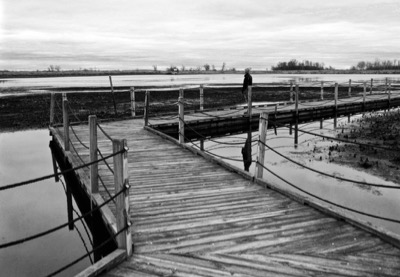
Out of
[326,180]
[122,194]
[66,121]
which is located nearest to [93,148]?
[122,194]

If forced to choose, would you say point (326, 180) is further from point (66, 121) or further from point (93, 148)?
point (66, 121)

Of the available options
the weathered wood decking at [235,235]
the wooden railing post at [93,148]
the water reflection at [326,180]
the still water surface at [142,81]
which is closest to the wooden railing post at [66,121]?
the weathered wood decking at [235,235]

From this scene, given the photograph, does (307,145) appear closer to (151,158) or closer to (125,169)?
(151,158)

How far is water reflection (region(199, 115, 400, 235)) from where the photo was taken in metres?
7.83

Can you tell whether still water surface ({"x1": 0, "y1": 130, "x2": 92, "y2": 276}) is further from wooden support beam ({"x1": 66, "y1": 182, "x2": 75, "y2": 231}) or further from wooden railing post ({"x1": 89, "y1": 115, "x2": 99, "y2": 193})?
wooden railing post ({"x1": 89, "y1": 115, "x2": 99, "y2": 193})

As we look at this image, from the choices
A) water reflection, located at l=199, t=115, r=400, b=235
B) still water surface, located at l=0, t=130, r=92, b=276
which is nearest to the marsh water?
water reflection, located at l=199, t=115, r=400, b=235

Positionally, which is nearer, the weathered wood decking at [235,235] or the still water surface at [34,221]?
the weathered wood decking at [235,235]

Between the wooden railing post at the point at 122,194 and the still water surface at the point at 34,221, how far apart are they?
5.76ft

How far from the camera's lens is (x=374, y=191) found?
29.0ft

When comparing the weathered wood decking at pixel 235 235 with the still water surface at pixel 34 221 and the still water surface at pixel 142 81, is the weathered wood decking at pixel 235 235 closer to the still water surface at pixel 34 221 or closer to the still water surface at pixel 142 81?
the still water surface at pixel 34 221

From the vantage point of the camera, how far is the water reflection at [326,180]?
783 centimetres

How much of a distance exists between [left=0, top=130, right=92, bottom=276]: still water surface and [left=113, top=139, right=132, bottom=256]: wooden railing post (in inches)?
69.1

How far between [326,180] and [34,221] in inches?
272

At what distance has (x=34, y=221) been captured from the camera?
752 cm
